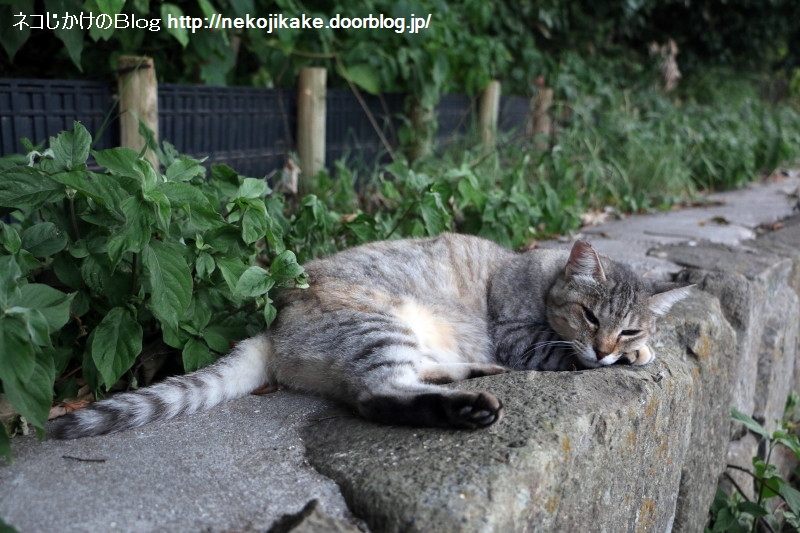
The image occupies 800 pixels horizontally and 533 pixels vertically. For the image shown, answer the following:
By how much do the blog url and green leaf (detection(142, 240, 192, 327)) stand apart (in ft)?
4.69

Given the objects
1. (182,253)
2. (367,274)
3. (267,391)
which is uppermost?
(182,253)

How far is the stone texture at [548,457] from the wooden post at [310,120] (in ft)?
10.0

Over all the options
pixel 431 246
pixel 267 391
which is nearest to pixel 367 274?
pixel 431 246

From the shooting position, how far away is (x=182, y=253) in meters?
2.40

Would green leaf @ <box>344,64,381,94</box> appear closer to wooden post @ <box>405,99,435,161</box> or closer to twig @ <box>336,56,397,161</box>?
twig @ <box>336,56,397,161</box>

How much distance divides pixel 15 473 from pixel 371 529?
95 cm

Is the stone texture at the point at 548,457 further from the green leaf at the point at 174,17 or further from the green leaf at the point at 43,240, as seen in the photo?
the green leaf at the point at 174,17

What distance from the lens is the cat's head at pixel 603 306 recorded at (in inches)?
113

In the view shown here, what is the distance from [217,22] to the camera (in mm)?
4152

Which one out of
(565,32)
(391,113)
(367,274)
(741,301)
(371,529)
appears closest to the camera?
(371,529)

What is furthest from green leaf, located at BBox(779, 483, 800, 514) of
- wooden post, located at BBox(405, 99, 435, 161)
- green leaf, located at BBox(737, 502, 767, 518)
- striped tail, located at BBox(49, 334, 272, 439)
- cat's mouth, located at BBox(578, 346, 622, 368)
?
wooden post, located at BBox(405, 99, 435, 161)

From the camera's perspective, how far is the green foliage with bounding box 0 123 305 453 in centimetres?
211

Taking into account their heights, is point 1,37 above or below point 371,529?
above

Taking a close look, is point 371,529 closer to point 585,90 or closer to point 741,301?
point 741,301
